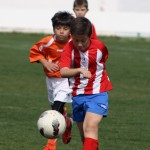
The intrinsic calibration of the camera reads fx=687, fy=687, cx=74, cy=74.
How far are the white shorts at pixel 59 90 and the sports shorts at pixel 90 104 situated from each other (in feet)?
4.60

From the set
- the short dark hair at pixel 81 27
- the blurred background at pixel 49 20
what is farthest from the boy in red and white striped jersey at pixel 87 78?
the blurred background at pixel 49 20

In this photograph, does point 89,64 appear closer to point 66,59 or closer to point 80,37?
point 66,59

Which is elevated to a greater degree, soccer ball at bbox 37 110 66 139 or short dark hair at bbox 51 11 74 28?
short dark hair at bbox 51 11 74 28

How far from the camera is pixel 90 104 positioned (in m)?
7.60

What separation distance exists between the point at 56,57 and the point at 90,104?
6.71 ft

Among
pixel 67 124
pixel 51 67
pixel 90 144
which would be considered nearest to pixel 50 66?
pixel 51 67

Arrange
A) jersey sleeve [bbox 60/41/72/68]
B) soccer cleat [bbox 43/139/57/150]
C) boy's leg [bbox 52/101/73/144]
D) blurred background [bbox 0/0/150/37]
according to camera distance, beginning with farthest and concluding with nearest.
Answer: blurred background [bbox 0/0/150/37], boy's leg [bbox 52/101/73/144], soccer cleat [bbox 43/139/57/150], jersey sleeve [bbox 60/41/72/68]

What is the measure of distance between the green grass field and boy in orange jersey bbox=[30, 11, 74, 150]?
54 cm

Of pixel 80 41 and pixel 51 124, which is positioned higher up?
pixel 80 41

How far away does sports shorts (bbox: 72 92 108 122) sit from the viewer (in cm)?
758

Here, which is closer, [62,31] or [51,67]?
[51,67]

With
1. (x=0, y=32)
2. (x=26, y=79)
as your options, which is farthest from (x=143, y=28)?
(x=26, y=79)

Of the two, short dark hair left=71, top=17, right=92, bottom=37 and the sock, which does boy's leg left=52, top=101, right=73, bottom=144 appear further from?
short dark hair left=71, top=17, right=92, bottom=37

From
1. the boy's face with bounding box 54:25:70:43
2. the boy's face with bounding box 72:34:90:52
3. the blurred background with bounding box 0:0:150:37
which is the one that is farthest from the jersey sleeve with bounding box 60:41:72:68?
the blurred background with bounding box 0:0:150:37
